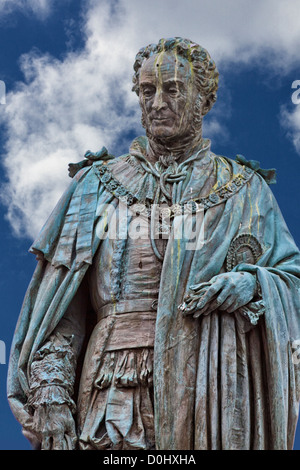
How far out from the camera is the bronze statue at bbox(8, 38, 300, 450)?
13398mm

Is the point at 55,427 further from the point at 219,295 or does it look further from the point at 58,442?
the point at 219,295

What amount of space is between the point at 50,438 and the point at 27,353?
1.07 m

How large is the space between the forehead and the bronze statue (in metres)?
0.02

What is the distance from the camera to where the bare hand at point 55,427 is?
530 inches

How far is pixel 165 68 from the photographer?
1461 centimetres

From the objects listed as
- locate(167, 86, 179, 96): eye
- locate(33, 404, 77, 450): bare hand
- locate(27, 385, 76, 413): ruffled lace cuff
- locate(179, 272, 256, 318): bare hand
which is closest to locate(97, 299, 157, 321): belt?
locate(179, 272, 256, 318): bare hand

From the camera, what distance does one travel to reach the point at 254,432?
13.4m

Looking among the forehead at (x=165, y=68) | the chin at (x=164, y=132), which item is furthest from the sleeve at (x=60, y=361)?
the forehead at (x=165, y=68)

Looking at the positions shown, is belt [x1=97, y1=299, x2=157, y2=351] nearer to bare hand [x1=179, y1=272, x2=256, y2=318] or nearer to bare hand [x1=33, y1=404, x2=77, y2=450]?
bare hand [x1=179, y1=272, x2=256, y2=318]

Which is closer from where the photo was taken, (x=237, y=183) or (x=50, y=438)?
(x=50, y=438)

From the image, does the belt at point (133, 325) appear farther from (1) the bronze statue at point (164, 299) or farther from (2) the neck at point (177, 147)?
(2) the neck at point (177, 147)

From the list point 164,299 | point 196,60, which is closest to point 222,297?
point 164,299

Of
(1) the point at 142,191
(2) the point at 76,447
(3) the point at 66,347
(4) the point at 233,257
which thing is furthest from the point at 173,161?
(2) the point at 76,447

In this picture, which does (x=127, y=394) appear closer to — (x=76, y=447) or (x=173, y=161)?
(x=76, y=447)
